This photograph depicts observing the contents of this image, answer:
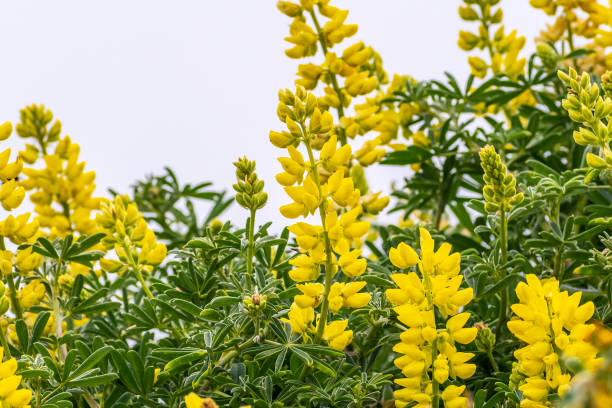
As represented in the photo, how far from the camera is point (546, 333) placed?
1.05 meters

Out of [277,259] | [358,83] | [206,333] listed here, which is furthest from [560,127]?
[206,333]

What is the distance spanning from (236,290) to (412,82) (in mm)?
1024

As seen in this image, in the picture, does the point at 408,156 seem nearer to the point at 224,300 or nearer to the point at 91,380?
the point at 224,300

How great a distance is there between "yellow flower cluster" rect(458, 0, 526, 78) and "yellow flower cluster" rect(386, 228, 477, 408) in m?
1.19

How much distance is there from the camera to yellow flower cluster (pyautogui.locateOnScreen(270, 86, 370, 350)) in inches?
42.9

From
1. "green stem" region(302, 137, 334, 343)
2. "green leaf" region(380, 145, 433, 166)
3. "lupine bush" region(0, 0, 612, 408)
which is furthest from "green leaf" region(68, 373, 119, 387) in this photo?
"green leaf" region(380, 145, 433, 166)

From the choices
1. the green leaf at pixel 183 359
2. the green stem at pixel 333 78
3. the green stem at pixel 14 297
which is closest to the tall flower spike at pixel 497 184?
the green leaf at pixel 183 359

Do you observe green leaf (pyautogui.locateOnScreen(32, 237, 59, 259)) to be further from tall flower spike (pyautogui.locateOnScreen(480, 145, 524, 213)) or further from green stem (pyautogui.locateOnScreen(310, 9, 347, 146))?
tall flower spike (pyautogui.locateOnScreen(480, 145, 524, 213))

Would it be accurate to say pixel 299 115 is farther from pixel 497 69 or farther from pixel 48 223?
pixel 497 69

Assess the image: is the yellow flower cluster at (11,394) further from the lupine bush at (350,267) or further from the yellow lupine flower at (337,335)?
the yellow lupine flower at (337,335)

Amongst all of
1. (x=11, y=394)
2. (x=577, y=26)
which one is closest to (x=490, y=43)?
(x=577, y=26)

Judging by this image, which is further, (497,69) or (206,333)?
(497,69)

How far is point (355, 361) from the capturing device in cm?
143

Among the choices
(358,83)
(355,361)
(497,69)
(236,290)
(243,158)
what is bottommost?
(355,361)
